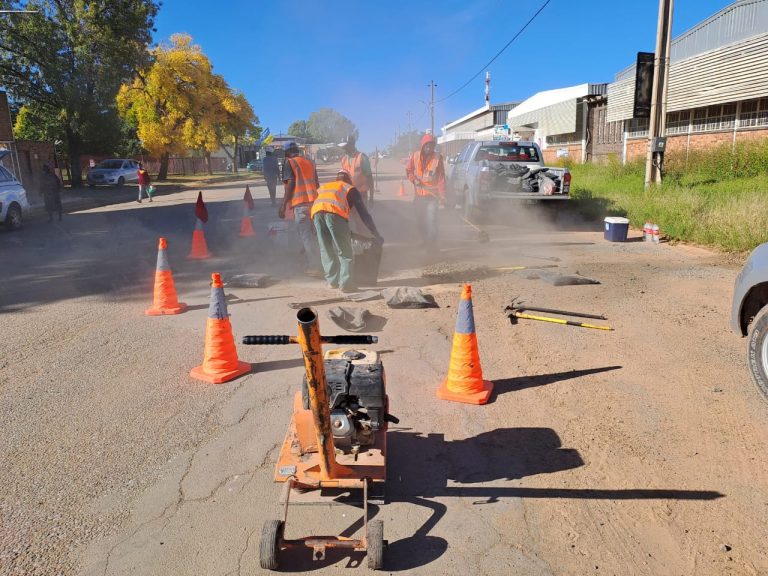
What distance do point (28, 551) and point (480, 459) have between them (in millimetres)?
2485

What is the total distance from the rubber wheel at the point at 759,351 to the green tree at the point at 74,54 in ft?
112

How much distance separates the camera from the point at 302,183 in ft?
27.1

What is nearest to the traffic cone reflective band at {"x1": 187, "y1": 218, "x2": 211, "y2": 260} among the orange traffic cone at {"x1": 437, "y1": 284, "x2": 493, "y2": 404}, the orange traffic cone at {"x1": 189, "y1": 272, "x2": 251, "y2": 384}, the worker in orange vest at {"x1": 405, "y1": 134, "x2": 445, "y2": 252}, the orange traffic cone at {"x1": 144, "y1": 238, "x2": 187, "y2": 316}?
the orange traffic cone at {"x1": 144, "y1": 238, "x2": 187, "y2": 316}

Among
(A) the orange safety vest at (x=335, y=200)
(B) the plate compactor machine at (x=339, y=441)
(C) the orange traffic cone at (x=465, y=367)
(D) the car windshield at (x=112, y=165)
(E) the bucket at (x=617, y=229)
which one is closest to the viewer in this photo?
(B) the plate compactor machine at (x=339, y=441)

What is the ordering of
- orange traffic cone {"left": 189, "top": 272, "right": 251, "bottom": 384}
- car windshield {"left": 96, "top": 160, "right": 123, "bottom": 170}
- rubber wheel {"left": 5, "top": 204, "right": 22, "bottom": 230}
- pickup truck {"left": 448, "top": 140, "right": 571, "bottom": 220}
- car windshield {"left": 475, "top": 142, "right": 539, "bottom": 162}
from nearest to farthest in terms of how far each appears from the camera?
orange traffic cone {"left": 189, "top": 272, "right": 251, "bottom": 384}, pickup truck {"left": 448, "top": 140, "right": 571, "bottom": 220}, car windshield {"left": 475, "top": 142, "right": 539, "bottom": 162}, rubber wheel {"left": 5, "top": 204, "right": 22, "bottom": 230}, car windshield {"left": 96, "top": 160, "right": 123, "bottom": 170}

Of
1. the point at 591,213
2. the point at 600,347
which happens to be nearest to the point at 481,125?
the point at 591,213

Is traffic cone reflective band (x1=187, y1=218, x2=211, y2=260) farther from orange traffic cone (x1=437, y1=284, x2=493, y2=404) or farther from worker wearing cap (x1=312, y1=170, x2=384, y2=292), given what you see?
orange traffic cone (x1=437, y1=284, x2=493, y2=404)

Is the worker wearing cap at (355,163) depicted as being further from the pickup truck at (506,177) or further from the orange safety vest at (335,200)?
the pickup truck at (506,177)

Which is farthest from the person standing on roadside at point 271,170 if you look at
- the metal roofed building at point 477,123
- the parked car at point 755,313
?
the metal roofed building at point 477,123

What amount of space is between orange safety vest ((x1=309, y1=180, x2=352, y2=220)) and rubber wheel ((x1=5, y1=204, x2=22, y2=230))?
11966 millimetres

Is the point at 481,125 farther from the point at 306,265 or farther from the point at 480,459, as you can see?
the point at 480,459

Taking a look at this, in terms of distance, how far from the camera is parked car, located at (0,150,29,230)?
14.9 m

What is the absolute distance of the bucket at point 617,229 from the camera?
1163 centimetres

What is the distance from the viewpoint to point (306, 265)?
31.2 feet
